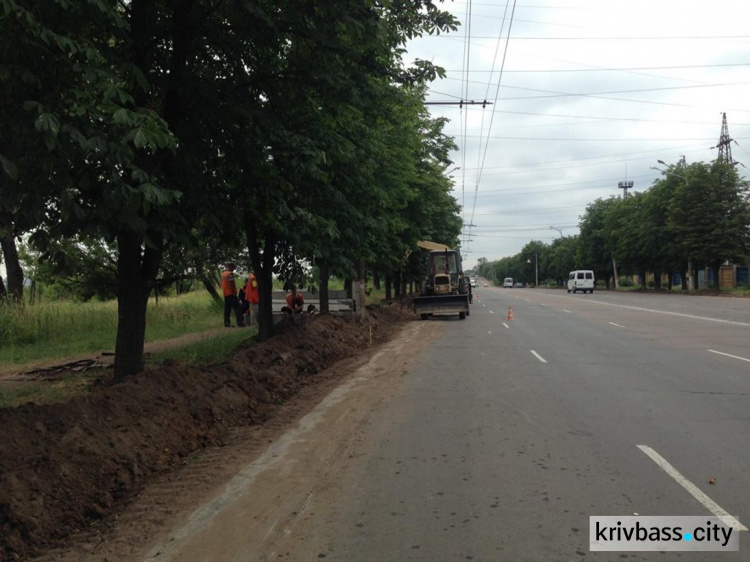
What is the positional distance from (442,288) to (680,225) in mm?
33257

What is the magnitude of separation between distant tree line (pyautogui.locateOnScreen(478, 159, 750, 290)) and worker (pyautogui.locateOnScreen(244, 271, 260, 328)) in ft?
138

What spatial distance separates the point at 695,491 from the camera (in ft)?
16.5

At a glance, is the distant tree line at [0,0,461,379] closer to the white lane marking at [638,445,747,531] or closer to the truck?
the white lane marking at [638,445,747,531]

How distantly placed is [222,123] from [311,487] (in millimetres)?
5475

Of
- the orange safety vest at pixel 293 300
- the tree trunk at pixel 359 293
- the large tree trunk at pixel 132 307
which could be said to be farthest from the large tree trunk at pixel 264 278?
the tree trunk at pixel 359 293

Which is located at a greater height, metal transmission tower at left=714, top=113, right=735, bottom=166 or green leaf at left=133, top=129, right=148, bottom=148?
metal transmission tower at left=714, top=113, right=735, bottom=166

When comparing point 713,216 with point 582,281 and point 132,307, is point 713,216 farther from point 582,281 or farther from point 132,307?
point 132,307

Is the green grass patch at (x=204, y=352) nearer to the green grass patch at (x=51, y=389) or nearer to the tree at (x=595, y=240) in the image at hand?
the green grass patch at (x=51, y=389)

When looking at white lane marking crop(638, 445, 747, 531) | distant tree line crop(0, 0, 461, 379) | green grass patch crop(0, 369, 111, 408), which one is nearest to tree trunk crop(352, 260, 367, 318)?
distant tree line crop(0, 0, 461, 379)

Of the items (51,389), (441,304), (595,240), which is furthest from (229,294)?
(595,240)

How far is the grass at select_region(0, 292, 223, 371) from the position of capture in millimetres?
14250

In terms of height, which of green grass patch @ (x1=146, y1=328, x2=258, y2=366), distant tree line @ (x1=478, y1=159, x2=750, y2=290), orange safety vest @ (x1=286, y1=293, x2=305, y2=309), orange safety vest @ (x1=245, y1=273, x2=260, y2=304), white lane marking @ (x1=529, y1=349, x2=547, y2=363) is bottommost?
white lane marking @ (x1=529, y1=349, x2=547, y2=363)

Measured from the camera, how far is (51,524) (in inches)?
176

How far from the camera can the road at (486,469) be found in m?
4.20
